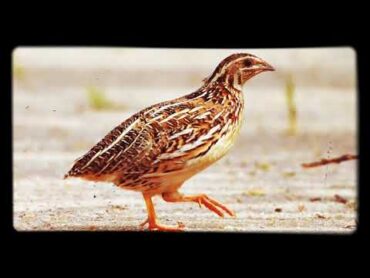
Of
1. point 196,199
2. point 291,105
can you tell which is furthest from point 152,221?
point 291,105

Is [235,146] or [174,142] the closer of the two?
[174,142]

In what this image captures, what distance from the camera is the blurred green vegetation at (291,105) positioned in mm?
4078

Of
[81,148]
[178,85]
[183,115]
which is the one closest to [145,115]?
[183,115]

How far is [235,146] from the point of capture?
176 inches

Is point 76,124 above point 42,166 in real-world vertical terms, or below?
above

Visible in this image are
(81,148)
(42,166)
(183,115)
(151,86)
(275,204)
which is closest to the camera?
(183,115)

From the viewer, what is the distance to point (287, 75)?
14.5ft

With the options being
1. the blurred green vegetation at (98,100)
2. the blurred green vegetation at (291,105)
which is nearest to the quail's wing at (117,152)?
the blurred green vegetation at (291,105)

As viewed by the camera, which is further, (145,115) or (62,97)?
(62,97)

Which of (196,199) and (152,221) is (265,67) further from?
(152,221)

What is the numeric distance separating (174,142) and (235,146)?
141cm

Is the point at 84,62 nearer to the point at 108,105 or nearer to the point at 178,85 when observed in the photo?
the point at 108,105

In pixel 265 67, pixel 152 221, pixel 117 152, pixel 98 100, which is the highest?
pixel 98 100

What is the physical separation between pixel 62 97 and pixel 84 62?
308mm
